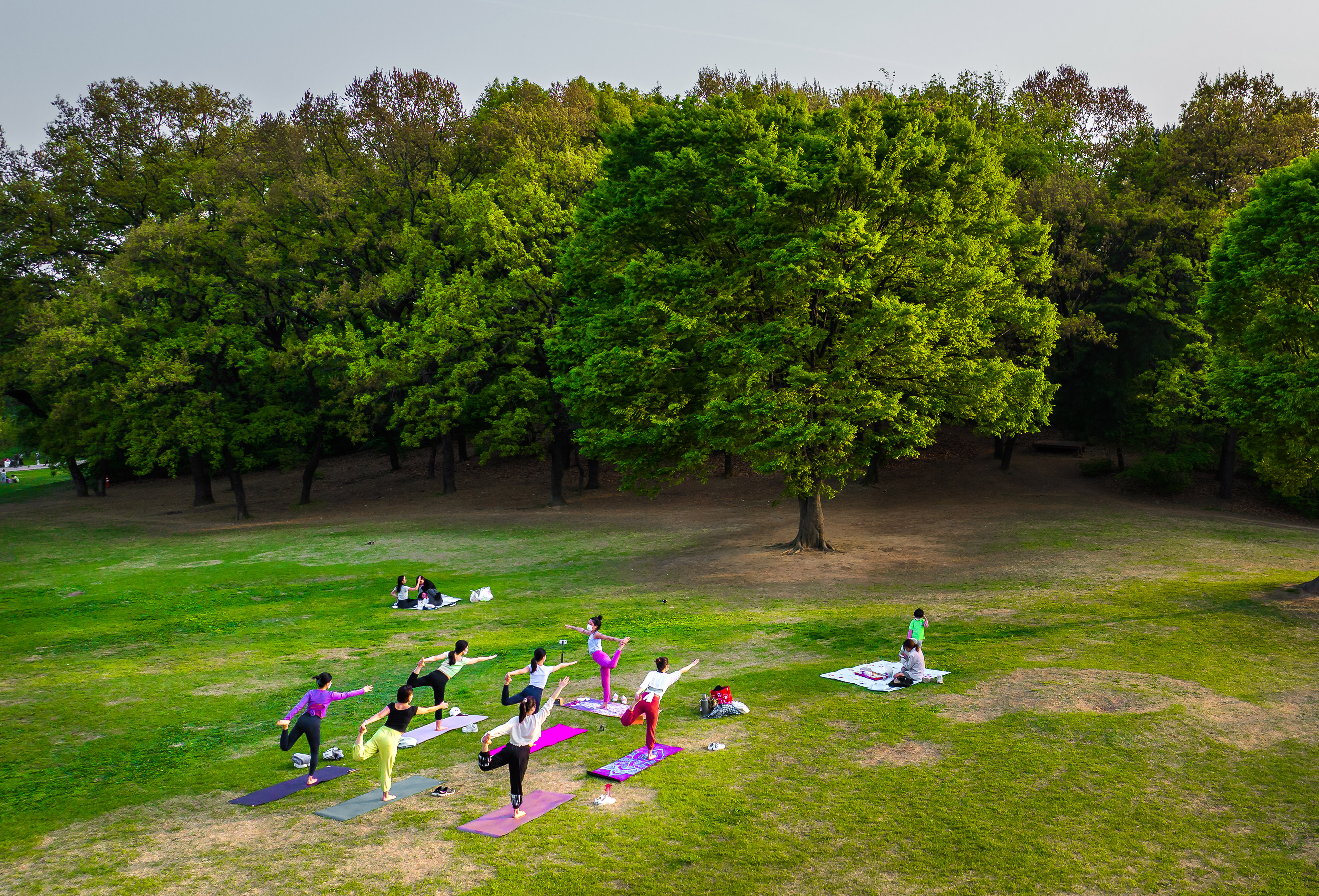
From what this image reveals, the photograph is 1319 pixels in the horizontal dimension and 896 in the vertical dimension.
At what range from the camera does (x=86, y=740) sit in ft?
50.9

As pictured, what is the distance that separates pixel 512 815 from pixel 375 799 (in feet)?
7.45

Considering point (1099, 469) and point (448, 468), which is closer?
point (1099, 469)

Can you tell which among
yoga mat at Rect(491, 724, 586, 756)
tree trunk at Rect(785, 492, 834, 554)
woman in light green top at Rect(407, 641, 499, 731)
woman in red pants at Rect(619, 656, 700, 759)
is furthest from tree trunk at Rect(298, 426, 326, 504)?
woman in red pants at Rect(619, 656, 700, 759)

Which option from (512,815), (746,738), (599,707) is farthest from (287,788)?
(746,738)

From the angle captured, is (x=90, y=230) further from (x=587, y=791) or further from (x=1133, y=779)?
(x=1133, y=779)

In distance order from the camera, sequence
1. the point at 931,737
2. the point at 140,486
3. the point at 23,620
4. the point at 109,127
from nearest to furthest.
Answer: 1. the point at 931,737
2. the point at 23,620
3. the point at 109,127
4. the point at 140,486

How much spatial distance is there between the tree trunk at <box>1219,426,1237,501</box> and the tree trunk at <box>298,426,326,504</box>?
51.1 metres

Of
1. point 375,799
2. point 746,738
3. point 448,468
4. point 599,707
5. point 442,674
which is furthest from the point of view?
point 448,468

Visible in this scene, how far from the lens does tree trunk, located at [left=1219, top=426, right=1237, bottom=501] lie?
42969 millimetres

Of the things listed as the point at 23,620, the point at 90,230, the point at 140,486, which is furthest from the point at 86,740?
the point at 140,486

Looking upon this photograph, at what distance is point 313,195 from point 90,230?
1662 centimetres

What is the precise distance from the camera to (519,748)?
11617 mm

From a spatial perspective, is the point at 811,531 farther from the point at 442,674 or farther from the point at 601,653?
the point at 442,674

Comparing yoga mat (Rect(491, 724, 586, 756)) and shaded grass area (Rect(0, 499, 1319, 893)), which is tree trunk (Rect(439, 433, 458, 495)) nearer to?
shaded grass area (Rect(0, 499, 1319, 893))
